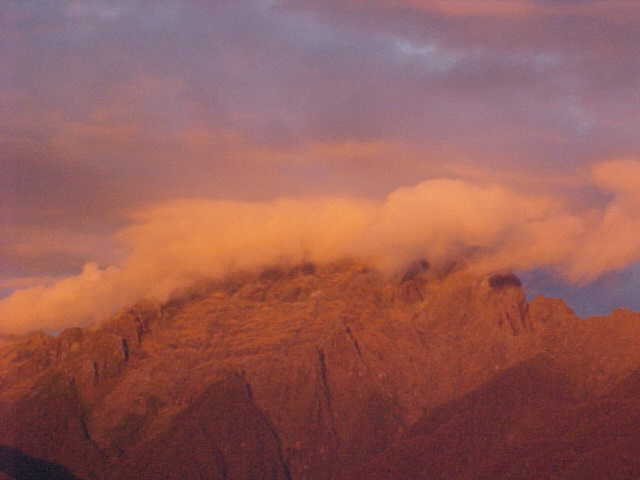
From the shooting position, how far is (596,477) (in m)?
184

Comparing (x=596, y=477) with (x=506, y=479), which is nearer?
(x=596, y=477)

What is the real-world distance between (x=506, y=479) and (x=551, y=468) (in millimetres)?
8777

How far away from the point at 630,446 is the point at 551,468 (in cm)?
1420

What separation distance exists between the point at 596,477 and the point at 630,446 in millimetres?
11772

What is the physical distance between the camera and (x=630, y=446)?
192125 mm

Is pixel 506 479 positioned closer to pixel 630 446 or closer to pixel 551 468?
pixel 551 468

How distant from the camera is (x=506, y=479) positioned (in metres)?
199

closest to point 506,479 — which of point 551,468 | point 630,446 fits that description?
point 551,468

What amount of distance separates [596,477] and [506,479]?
19455 mm

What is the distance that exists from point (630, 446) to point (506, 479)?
22.7m

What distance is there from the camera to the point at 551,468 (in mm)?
194625
